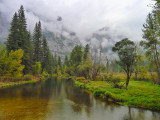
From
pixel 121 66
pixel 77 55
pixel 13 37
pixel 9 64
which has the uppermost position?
pixel 13 37

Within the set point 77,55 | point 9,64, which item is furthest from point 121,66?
point 77,55

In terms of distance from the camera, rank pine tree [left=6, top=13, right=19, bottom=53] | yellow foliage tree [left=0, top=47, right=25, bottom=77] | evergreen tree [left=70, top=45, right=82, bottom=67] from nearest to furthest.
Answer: yellow foliage tree [left=0, top=47, right=25, bottom=77]
pine tree [left=6, top=13, right=19, bottom=53]
evergreen tree [left=70, top=45, right=82, bottom=67]

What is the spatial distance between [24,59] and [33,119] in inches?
1383

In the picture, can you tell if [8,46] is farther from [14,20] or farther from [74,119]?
[74,119]

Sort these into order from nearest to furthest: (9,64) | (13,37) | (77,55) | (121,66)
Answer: (121,66) < (9,64) < (13,37) < (77,55)

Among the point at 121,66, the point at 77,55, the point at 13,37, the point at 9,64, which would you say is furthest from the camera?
the point at 77,55

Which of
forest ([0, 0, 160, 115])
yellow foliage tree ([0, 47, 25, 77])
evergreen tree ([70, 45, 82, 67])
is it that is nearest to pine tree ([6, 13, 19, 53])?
forest ([0, 0, 160, 115])

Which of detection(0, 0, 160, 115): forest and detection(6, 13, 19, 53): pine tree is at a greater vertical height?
detection(6, 13, 19, 53): pine tree

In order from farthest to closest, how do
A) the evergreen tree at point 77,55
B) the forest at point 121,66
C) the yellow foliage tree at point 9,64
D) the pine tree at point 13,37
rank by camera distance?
the evergreen tree at point 77,55, the pine tree at point 13,37, the yellow foliage tree at point 9,64, the forest at point 121,66

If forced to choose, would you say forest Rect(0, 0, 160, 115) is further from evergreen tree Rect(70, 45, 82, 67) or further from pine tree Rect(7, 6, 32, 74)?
evergreen tree Rect(70, 45, 82, 67)

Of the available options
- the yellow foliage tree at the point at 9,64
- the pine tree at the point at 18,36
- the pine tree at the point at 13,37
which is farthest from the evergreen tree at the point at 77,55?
the yellow foliage tree at the point at 9,64

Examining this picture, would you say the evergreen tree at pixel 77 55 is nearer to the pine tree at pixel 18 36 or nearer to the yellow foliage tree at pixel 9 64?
the pine tree at pixel 18 36

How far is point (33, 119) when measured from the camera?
9367 mm

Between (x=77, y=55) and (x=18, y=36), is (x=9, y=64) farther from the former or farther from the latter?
(x=77, y=55)
